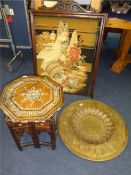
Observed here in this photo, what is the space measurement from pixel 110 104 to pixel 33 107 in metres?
1.24

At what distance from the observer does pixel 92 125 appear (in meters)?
2.38

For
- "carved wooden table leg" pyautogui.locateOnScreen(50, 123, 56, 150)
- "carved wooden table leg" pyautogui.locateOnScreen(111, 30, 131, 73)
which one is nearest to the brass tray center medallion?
"carved wooden table leg" pyautogui.locateOnScreen(50, 123, 56, 150)

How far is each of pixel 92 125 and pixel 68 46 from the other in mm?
954

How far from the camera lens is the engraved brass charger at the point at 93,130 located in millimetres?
2170

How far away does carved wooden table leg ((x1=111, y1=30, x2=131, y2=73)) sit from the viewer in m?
2.86

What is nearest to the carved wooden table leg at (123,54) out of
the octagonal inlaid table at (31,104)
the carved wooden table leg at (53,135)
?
the octagonal inlaid table at (31,104)

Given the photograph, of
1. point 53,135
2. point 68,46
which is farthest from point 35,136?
point 68,46

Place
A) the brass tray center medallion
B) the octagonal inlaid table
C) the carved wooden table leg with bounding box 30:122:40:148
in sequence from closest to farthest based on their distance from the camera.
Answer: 1. the octagonal inlaid table
2. the carved wooden table leg with bounding box 30:122:40:148
3. the brass tray center medallion

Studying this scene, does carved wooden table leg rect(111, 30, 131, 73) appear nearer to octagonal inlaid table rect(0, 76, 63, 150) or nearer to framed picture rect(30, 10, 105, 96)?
framed picture rect(30, 10, 105, 96)

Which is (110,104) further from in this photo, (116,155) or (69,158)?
(69,158)

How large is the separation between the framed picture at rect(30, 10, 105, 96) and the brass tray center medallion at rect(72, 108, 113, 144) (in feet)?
1.08

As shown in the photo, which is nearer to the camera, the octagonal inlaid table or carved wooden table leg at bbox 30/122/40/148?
the octagonal inlaid table

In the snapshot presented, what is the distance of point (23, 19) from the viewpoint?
3016mm

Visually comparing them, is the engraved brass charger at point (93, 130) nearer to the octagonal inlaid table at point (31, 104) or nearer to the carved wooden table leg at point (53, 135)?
the carved wooden table leg at point (53, 135)
